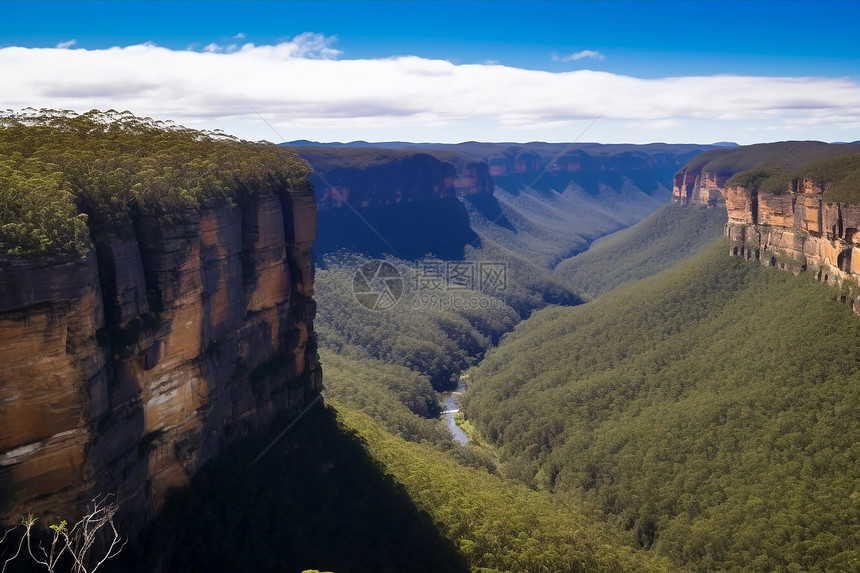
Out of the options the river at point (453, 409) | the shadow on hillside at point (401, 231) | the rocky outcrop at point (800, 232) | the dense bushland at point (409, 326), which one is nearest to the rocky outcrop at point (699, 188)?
the shadow on hillside at point (401, 231)

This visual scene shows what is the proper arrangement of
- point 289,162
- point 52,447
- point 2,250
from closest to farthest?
point 2,250 → point 52,447 → point 289,162

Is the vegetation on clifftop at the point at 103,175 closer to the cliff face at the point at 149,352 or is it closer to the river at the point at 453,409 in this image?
the cliff face at the point at 149,352

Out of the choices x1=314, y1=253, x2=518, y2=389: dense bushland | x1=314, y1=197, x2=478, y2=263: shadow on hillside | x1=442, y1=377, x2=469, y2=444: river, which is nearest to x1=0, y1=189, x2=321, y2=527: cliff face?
x1=442, y1=377, x2=469, y2=444: river

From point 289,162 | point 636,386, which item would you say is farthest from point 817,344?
point 289,162

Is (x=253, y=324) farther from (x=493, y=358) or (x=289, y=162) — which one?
(x=493, y=358)

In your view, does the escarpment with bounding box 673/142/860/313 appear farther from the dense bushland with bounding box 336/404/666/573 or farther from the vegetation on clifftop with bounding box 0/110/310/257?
the vegetation on clifftop with bounding box 0/110/310/257
